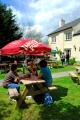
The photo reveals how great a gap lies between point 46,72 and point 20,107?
187 cm

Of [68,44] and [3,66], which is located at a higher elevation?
[68,44]

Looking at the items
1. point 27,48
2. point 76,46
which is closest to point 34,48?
point 27,48

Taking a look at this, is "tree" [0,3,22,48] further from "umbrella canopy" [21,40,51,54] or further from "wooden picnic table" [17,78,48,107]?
"wooden picnic table" [17,78,48,107]

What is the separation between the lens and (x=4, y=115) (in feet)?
32.1

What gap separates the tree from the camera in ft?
128

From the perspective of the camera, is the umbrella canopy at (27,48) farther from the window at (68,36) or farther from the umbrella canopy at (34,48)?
the window at (68,36)

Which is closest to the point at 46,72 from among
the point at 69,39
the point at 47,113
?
the point at 47,113

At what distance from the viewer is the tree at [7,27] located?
128 feet

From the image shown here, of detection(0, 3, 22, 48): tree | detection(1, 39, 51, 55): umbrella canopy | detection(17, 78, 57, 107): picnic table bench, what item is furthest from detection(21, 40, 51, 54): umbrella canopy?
detection(0, 3, 22, 48): tree

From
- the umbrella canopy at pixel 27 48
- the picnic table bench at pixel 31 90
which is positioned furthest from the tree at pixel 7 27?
the picnic table bench at pixel 31 90

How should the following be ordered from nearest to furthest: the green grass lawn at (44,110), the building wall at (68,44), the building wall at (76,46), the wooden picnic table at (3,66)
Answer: the green grass lawn at (44,110), the wooden picnic table at (3,66), the building wall at (76,46), the building wall at (68,44)

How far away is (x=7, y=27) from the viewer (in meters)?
39.7

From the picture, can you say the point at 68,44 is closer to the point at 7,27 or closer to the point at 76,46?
the point at 76,46

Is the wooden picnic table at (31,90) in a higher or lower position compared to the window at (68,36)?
lower
